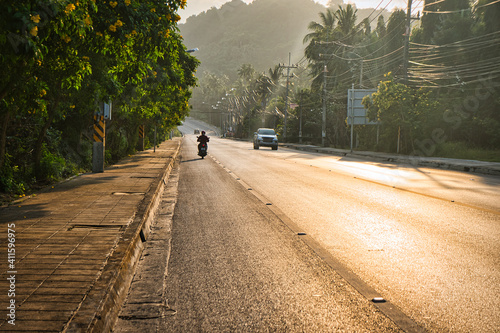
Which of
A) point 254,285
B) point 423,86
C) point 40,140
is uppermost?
point 423,86

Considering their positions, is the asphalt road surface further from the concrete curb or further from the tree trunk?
the tree trunk

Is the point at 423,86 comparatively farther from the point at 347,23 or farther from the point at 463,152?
the point at 347,23

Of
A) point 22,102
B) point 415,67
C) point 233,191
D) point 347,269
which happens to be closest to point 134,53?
point 22,102

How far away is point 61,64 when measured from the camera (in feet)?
26.7

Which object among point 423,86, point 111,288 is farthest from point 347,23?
point 111,288

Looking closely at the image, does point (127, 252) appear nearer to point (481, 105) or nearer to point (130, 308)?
point (130, 308)

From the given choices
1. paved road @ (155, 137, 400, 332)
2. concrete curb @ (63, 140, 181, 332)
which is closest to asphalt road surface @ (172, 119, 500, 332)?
paved road @ (155, 137, 400, 332)

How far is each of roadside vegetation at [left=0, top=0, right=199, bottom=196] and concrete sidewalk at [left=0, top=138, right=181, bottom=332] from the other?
6.80ft

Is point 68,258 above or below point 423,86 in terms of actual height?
below

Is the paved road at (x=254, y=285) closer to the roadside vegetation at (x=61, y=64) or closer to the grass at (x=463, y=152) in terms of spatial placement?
the roadside vegetation at (x=61, y=64)

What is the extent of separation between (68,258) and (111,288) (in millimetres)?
1199

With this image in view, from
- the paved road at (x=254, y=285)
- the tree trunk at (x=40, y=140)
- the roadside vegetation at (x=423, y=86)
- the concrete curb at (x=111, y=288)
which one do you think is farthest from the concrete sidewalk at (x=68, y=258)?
the roadside vegetation at (x=423, y=86)

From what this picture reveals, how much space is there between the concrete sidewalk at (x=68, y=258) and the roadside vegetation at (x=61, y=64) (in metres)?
2.07

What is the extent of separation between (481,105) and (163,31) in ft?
125
